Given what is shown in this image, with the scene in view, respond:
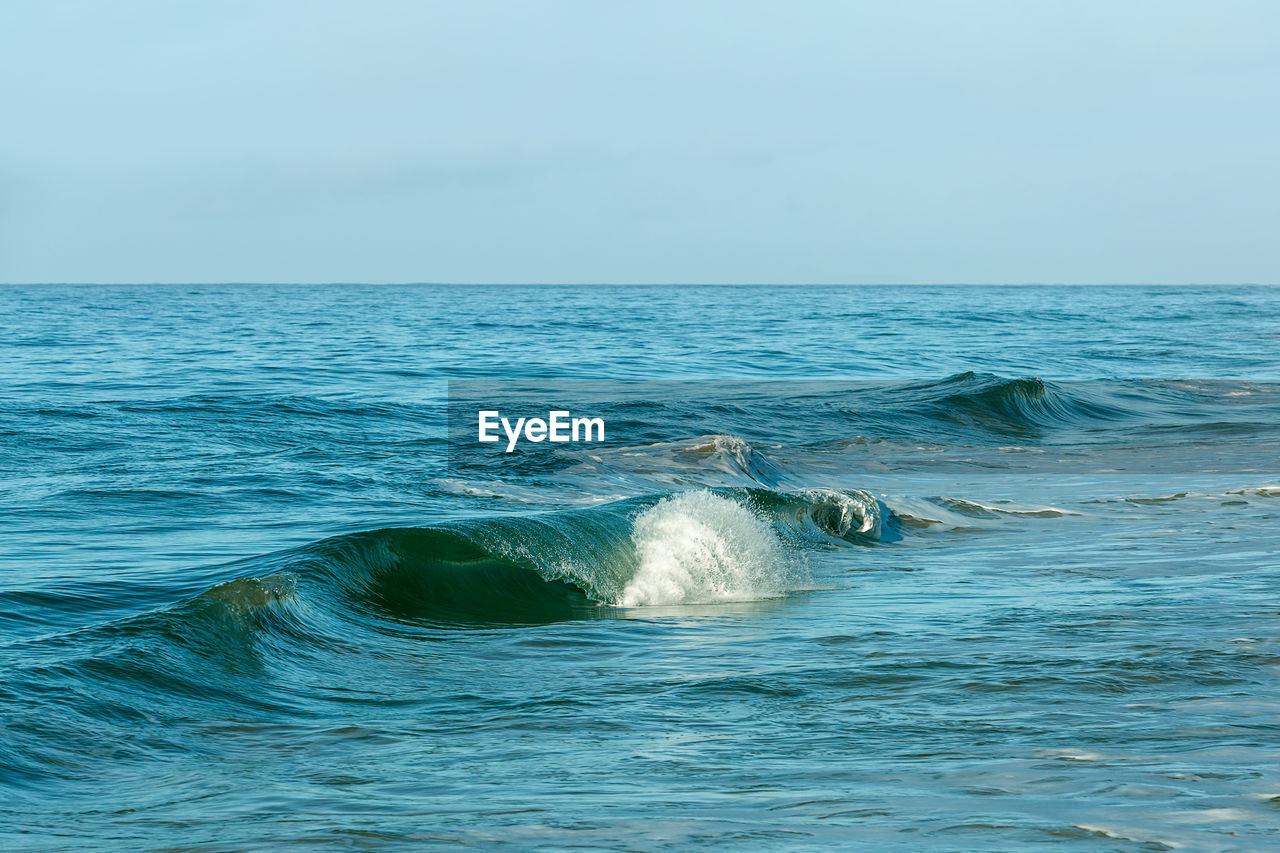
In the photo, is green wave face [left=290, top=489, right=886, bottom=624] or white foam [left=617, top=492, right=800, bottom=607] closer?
green wave face [left=290, top=489, right=886, bottom=624]

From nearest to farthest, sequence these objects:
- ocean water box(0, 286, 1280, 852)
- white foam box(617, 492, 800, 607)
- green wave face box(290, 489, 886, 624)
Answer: ocean water box(0, 286, 1280, 852) → green wave face box(290, 489, 886, 624) → white foam box(617, 492, 800, 607)

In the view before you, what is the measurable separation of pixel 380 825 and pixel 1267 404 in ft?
69.8

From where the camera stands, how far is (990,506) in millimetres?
11789

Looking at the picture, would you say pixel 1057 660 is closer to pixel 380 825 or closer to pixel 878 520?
pixel 380 825

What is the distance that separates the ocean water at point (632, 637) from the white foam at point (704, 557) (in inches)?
1.5

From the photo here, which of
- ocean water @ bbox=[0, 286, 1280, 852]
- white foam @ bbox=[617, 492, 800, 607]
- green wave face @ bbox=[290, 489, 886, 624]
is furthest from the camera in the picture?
white foam @ bbox=[617, 492, 800, 607]

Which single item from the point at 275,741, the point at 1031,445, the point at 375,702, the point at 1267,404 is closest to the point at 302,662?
the point at 375,702

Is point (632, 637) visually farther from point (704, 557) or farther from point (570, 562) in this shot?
point (704, 557)

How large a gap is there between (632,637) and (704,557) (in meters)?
2.18

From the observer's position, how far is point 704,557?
29.4 feet

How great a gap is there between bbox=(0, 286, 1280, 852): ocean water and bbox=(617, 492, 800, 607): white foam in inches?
1.5

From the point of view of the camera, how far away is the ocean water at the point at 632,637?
12.7ft

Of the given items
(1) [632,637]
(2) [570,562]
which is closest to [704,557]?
(2) [570,562]

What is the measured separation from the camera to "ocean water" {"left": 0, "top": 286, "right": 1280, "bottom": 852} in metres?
3.88
